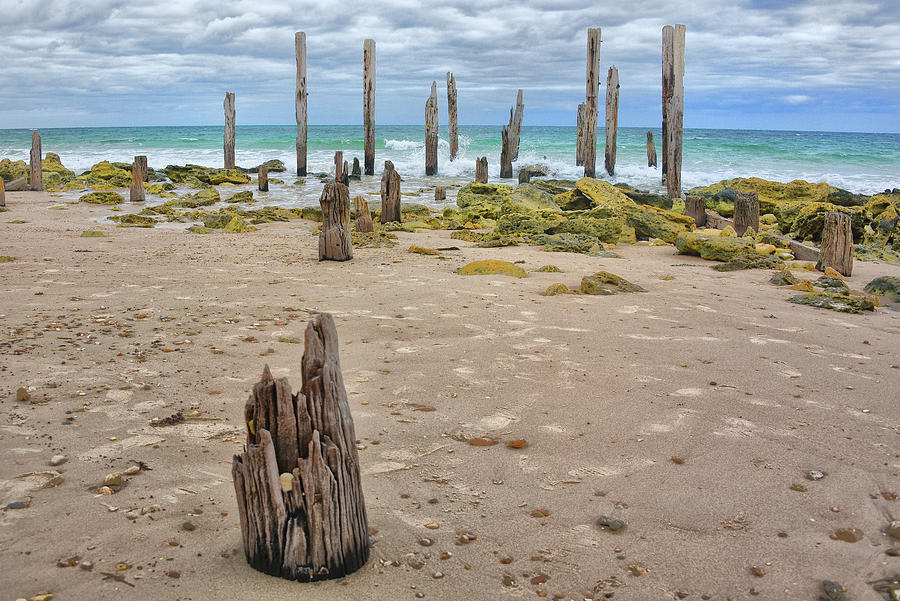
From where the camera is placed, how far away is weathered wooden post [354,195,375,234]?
1141 centimetres

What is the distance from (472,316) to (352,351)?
134cm

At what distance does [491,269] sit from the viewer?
8367 millimetres

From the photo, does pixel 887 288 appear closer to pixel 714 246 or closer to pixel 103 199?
pixel 714 246

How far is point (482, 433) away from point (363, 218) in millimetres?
7959

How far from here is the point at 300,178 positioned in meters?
26.1

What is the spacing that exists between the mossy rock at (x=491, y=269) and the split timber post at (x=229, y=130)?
19301 mm

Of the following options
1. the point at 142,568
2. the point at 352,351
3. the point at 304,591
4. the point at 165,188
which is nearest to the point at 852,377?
the point at 352,351

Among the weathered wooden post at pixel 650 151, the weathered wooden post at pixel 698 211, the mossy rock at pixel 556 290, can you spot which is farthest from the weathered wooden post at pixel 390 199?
the weathered wooden post at pixel 650 151

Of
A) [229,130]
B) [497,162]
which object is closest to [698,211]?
[229,130]

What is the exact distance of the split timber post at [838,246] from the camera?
9180 millimetres

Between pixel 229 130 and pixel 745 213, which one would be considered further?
pixel 229 130

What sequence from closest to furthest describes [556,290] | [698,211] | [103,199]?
[556,290]
[698,211]
[103,199]

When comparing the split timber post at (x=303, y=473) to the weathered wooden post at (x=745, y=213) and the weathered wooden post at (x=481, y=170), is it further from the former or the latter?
the weathered wooden post at (x=481, y=170)

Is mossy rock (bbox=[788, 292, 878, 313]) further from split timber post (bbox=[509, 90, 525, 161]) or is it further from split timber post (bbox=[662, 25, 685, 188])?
split timber post (bbox=[509, 90, 525, 161])
